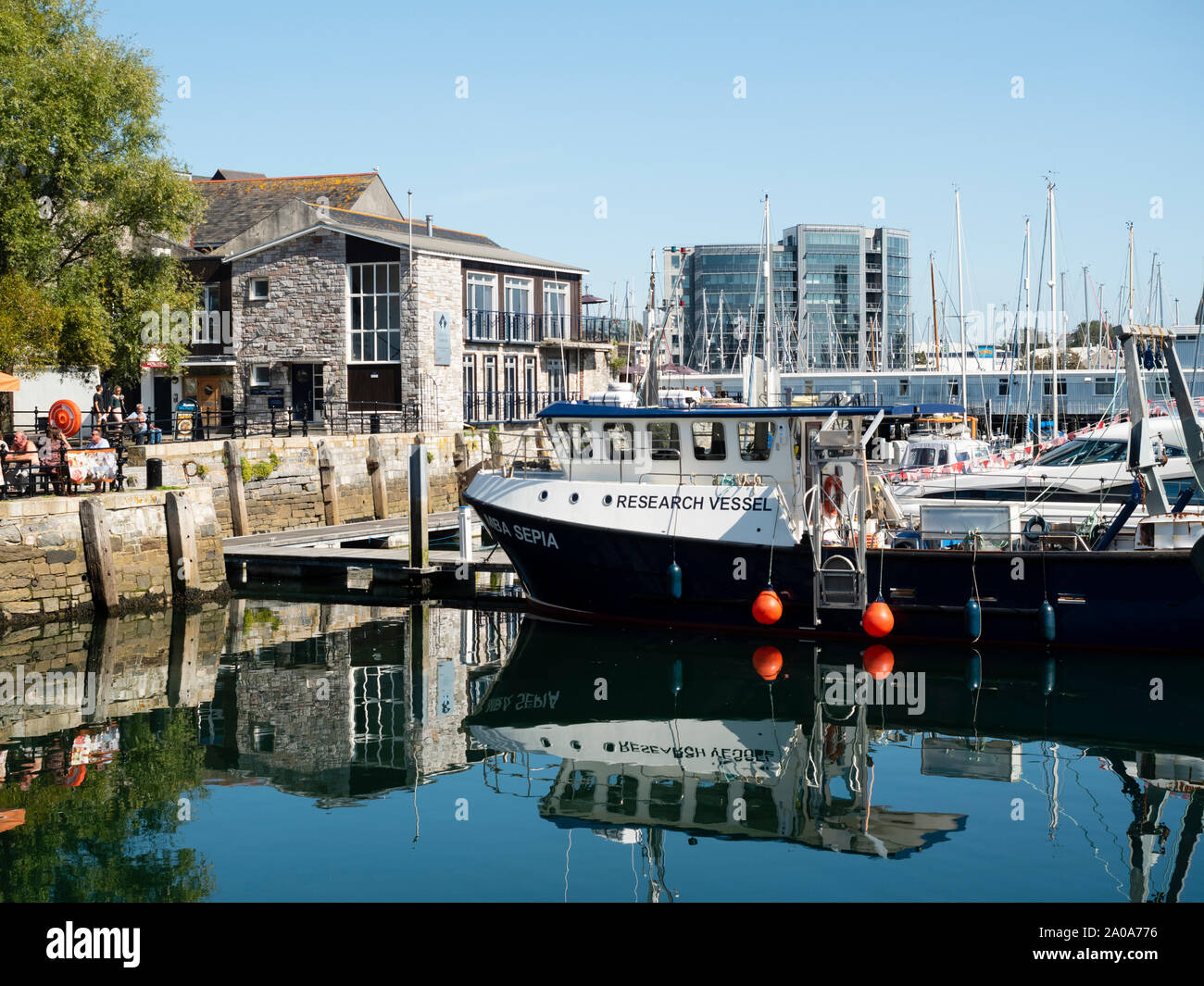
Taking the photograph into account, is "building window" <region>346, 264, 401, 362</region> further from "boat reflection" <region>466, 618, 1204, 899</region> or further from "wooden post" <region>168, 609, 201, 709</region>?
"boat reflection" <region>466, 618, 1204, 899</region>

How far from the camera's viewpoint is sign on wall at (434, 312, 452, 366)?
120 feet

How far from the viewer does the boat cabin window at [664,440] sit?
1905 cm

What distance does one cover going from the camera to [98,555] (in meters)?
19.8

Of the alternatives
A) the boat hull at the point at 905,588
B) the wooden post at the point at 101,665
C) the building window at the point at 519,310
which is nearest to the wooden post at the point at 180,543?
the wooden post at the point at 101,665

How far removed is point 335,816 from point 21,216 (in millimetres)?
18430

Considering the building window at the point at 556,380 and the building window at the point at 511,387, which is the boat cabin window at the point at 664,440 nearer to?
the building window at the point at 511,387

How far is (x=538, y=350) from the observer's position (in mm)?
41750

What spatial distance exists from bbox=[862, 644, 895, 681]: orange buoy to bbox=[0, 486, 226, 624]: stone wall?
1159cm

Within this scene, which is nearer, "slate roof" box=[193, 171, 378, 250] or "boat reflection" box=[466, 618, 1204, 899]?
"boat reflection" box=[466, 618, 1204, 899]

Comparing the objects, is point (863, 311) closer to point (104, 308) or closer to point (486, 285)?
point (486, 285)

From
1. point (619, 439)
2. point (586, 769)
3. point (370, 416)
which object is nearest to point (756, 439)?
point (619, 439)

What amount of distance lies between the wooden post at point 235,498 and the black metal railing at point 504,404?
11.5 m

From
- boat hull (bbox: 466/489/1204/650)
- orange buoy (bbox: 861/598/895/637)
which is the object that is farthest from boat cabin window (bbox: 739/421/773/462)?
orange buoy (bbox: 861/598/895/637)

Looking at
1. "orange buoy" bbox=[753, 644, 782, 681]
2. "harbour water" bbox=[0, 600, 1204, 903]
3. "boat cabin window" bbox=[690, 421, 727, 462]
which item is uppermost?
"boat cabin window" bbox=[690, 421, 727, 462]
